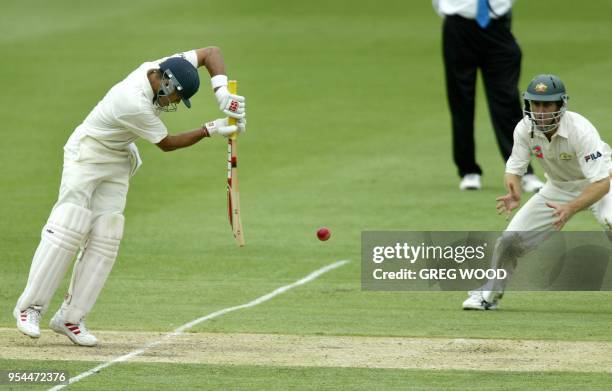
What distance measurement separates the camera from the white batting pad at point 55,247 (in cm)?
868

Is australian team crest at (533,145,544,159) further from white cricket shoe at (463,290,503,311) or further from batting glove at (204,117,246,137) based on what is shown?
batting glove at (204,117,246,137)

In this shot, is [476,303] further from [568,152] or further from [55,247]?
[55,247]

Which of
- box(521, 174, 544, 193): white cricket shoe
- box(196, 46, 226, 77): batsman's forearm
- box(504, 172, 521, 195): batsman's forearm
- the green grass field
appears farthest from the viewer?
box(521, 174, 544, 193): white cricket shoe

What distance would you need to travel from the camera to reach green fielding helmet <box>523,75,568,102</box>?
9.60 metres

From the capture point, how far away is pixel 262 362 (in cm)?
821

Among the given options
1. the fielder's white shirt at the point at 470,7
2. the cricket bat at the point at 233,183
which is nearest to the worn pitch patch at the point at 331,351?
the cricket bat at the point at 233,183

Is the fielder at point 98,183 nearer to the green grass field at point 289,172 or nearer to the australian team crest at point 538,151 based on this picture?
the green grass field at point 289,172

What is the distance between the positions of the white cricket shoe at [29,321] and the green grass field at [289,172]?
46cm

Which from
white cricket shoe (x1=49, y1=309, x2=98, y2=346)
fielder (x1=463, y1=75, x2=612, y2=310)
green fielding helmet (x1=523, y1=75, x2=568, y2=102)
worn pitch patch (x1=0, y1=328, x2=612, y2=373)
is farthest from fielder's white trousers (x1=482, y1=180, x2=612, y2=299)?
white cricket shoe (x1=49, y1=309, x2=98, y2=346)

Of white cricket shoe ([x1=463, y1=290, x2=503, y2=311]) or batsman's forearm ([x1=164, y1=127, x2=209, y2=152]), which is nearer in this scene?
batsman's forearm ([x1=164, y1=127, x2=209, y2=152])

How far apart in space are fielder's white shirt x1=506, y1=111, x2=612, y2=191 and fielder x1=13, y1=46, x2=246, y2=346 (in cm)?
217

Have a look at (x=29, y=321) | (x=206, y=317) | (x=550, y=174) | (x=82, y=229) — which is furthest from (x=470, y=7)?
(x=29, y=321)

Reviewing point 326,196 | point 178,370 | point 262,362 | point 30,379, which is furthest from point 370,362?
point 326,196

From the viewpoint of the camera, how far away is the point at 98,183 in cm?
885
